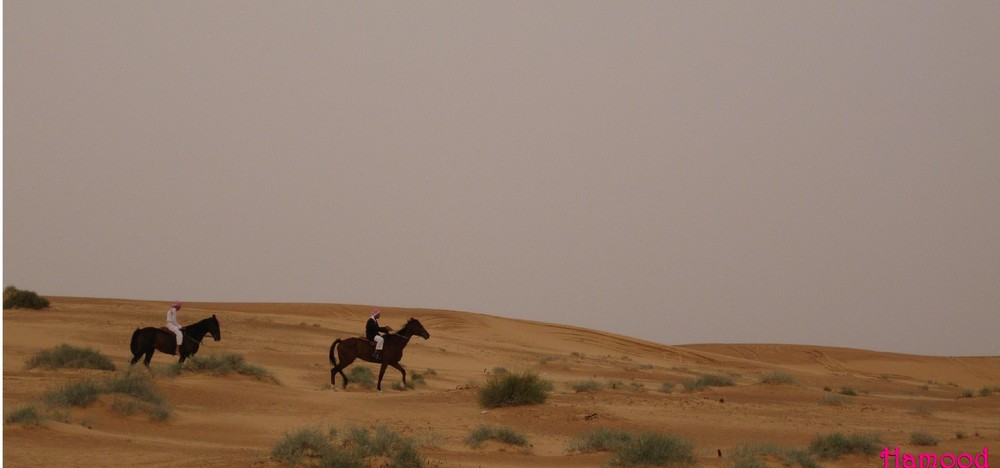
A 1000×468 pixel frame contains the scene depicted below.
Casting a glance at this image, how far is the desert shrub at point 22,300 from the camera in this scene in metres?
41.8

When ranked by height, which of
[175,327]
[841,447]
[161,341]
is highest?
[175,327]

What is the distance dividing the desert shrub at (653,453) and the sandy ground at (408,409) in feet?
1.09

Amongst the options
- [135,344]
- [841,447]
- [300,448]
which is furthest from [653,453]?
[135,344]

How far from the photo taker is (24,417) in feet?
43.9

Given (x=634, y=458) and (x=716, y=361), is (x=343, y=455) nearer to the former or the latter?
(x=634, y=458)

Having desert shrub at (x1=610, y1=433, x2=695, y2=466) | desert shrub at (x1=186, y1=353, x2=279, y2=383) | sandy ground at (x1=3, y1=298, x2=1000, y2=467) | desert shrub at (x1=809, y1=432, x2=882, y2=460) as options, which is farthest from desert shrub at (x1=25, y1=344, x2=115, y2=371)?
desert shrub at (x1=809, y1=432, x2=882, y2=460)

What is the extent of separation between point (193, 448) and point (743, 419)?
12.1 m

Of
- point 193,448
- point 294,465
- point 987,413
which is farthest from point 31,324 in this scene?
point 987,413

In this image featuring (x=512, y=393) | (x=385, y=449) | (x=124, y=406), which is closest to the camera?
(x=385, y=449)

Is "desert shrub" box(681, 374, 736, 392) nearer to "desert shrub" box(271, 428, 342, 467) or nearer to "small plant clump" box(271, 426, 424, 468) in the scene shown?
"small plant clump" box(271, 426, 424, 468)

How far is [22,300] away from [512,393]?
30.1 meters

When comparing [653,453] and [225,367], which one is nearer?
[653,453]

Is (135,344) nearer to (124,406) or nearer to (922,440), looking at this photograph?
(124,406)

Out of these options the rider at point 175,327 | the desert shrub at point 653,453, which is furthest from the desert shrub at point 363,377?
the desert shrub at point 653,453
